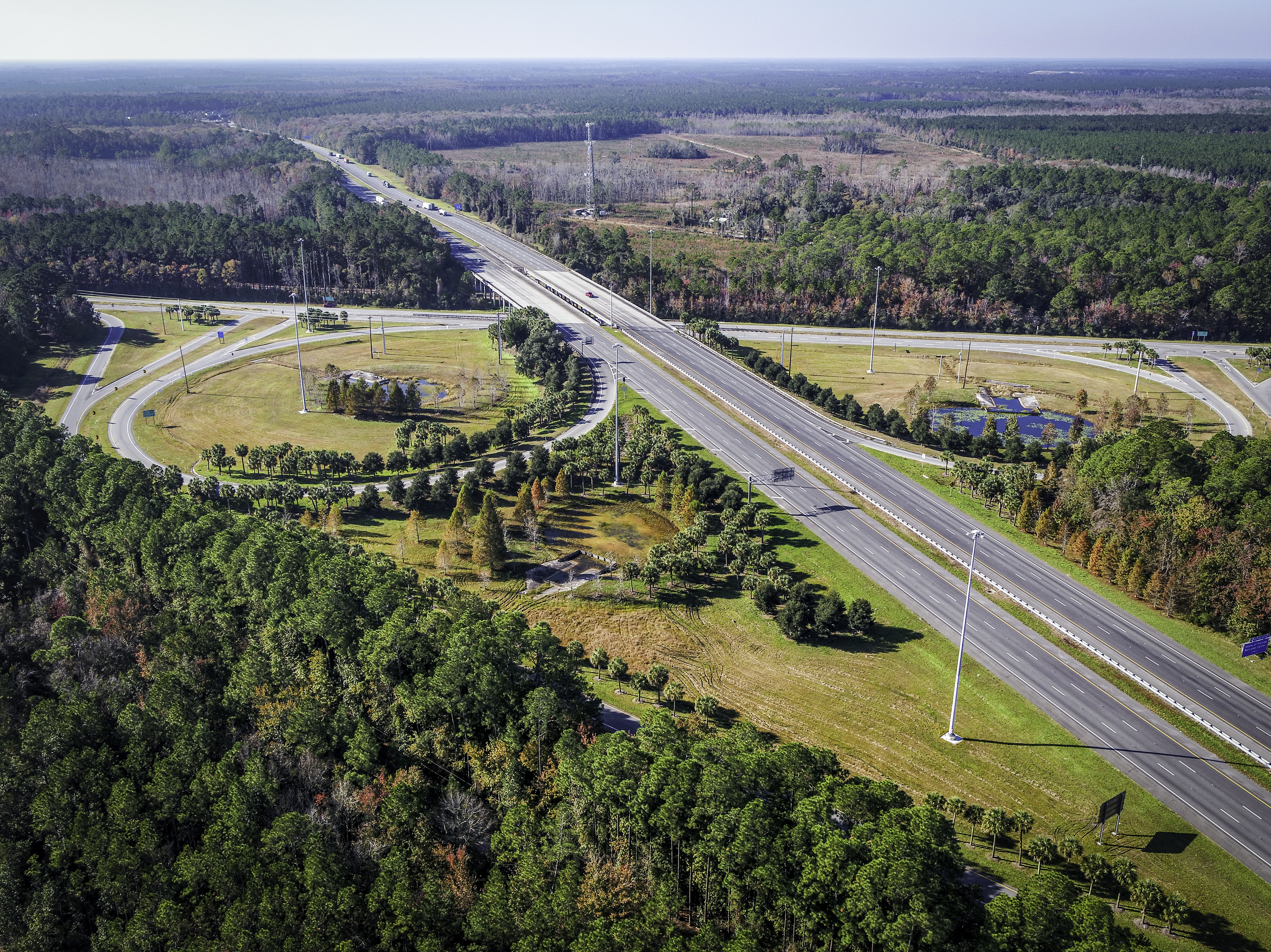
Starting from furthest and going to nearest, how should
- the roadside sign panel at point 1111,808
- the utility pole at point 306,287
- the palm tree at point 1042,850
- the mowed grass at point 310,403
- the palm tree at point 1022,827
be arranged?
the utility pole at point 306,287 → the mowed grass at point 310,403 → the roadside sign panel at point 1111,808 → the palm tree at point 1022,827 → the palm tree at point 1042,850

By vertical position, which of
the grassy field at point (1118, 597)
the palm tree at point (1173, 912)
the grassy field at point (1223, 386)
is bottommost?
the palm tree at point (1173, 912)

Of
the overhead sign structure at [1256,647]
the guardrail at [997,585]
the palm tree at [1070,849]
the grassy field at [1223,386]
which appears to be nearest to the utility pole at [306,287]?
the guardrail at [997,585]

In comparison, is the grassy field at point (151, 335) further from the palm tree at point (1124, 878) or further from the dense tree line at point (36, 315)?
the palm tree at point (1124, 878)

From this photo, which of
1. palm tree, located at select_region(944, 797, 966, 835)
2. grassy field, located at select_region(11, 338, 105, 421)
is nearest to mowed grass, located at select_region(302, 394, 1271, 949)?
palm tree, located at select_region(944, 797, 966, 835)

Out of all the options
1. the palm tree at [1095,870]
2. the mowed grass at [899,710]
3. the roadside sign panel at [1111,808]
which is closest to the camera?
the palm tree at [1095,870]

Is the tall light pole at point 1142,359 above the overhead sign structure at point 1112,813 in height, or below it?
above

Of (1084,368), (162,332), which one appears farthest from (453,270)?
(1084,368)

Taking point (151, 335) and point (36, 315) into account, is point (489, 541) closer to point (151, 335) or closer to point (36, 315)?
point (151, 335)

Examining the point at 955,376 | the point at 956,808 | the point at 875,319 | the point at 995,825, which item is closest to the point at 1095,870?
the point at 995,825
